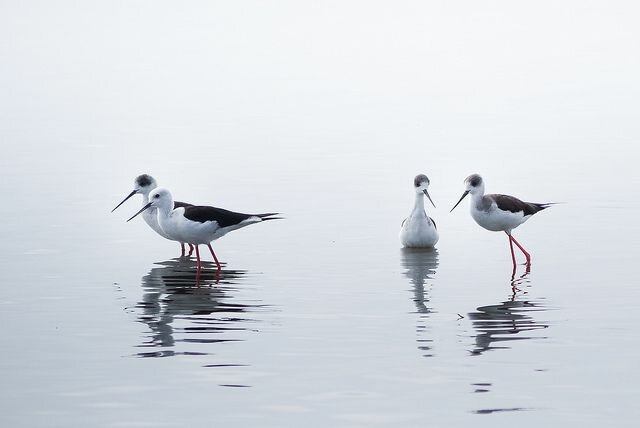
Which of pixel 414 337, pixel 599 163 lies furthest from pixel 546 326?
pixel 599 163

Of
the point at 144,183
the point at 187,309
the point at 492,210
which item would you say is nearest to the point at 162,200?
the point at 144,183

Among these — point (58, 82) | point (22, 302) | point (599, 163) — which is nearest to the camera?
point (22, 302)

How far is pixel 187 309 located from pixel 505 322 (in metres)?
3.36

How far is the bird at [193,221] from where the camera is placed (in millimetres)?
16891

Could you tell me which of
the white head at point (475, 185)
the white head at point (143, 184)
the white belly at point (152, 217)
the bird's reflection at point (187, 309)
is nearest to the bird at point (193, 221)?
the bird's reflection at point (187, 309)

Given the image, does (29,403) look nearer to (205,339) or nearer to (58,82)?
(205,339)

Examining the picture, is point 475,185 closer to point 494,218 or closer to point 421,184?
point 494,218

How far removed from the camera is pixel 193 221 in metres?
16.9

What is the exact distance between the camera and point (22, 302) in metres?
14.8

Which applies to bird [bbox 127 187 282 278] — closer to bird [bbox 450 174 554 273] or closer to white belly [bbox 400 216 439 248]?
white belly [bbox 400 216 439 248]

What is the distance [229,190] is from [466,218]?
5.14m

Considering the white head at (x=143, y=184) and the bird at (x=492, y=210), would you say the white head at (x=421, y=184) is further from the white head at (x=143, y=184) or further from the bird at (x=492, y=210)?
the white head at (x=143, y=184)

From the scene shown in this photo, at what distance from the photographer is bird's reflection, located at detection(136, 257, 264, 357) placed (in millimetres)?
12828

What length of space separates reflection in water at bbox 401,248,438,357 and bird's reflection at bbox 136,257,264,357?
171 cm
